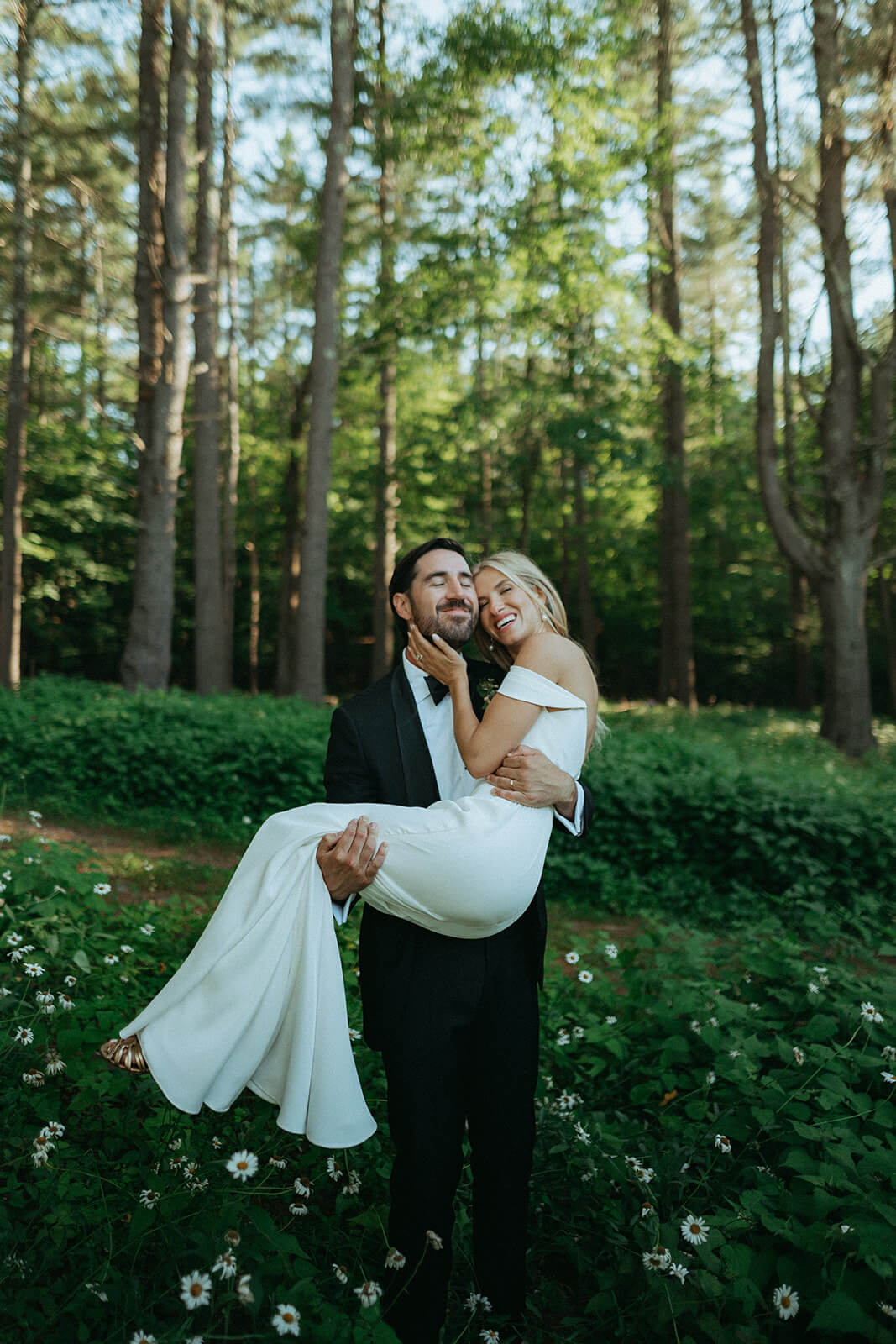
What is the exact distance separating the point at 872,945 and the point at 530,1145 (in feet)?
12.8

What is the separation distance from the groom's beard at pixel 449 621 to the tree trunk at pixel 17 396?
13.1m

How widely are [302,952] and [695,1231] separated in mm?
1416

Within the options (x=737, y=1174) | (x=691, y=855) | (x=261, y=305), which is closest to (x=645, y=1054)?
(x=737, y=1174)

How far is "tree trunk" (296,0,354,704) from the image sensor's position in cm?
1309

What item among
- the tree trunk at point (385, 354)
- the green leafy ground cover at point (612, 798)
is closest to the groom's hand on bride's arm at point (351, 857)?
the green leafy ground cover at point (612, 798)

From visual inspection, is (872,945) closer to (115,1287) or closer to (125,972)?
(125,972)

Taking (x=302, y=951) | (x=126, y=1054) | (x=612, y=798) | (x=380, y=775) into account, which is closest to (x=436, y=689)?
(x=380, y=775)

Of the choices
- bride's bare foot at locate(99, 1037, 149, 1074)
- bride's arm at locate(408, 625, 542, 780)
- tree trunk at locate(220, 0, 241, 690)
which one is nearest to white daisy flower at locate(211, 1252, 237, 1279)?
bride's bare foot at locate(99, 1037, 149, 1074)

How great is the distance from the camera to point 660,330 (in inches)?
639

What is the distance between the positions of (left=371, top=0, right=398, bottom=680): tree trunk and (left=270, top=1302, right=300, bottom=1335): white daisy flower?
12.3m

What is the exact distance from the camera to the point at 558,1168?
11.1 ft

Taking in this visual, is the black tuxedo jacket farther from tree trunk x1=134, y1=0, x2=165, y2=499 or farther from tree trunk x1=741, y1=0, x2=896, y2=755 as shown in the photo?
tree trunk x1=741, y1=0, x2=896, y2=755

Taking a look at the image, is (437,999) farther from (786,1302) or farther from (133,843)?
(133,843)

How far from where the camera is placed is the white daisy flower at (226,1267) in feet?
6.57
